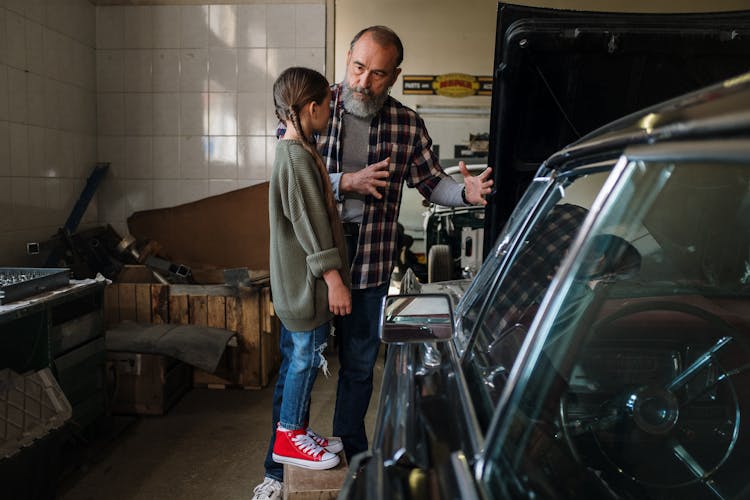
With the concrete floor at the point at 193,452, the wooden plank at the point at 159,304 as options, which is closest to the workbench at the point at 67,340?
the concrete floor at the point at 193,452

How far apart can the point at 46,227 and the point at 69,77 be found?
3.68 ft

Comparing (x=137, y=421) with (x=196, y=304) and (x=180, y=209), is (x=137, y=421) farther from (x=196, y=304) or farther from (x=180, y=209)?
(x=180, y=209)

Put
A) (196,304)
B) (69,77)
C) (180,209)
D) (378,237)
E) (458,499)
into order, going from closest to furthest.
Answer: (458,499)
(378,237)
(196,304)
(69,77)
(180,209)

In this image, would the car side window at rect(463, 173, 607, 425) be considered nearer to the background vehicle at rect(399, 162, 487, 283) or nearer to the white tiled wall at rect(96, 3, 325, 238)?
the background vehicle at rect(399, 162, 487, 283)

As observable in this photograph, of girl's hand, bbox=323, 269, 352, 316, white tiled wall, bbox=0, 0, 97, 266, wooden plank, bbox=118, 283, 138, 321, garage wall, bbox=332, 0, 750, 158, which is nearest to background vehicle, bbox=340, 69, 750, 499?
girl's hand, bbox=323, 269, 352, 316

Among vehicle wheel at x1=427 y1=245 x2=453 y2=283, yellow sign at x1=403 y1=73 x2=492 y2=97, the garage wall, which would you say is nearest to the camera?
vehicle wheel at x1=427 y1=245 x2=453 y2=283

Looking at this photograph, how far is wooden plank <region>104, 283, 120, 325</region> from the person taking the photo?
416 centimetres

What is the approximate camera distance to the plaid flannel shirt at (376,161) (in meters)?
2.42

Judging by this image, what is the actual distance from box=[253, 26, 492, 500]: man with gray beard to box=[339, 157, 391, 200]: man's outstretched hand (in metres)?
0.04

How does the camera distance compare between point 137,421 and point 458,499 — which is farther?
point 137,421

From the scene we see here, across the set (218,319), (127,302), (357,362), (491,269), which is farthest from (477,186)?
(127,302)

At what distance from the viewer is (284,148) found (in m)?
2.09

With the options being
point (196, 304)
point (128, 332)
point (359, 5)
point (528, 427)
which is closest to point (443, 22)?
point (359, 5)

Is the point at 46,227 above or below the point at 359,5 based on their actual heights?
below
